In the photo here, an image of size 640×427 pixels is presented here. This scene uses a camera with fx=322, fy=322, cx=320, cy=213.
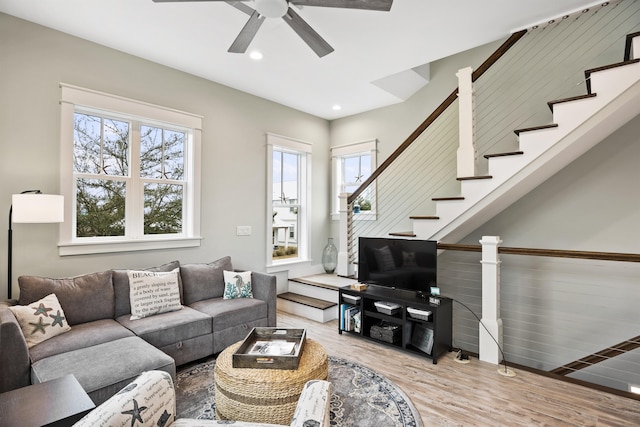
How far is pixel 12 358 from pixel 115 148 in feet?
7.21

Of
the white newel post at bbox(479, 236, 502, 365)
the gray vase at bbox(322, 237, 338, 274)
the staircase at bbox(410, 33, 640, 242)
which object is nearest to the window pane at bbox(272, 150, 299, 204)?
the gray vase at bbox(322, 237, 338, 274)

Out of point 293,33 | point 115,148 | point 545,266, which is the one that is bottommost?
point 545,266

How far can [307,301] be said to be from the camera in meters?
4.46

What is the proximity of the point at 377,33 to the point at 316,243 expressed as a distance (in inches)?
134

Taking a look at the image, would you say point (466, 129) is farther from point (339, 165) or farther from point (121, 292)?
point (121, 292)

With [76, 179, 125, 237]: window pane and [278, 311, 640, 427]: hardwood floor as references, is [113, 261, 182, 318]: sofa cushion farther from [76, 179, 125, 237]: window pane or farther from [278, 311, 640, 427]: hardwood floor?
[278, 311, 640, 427]: hardwood floor

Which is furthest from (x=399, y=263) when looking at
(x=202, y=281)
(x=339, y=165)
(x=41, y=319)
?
(x=41, y=319)

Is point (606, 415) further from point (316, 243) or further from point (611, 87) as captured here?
point (316, 243)

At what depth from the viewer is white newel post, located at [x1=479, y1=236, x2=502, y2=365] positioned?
3.00m

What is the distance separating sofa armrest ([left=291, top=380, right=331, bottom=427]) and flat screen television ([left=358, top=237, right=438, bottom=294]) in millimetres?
2140

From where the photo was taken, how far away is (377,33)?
306cm

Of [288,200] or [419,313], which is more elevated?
[288,200]

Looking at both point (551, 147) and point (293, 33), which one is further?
point (293, 33)

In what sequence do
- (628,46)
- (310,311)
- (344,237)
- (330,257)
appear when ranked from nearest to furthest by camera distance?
(628,46) → (310,311) → (344,237) → (330,257)
